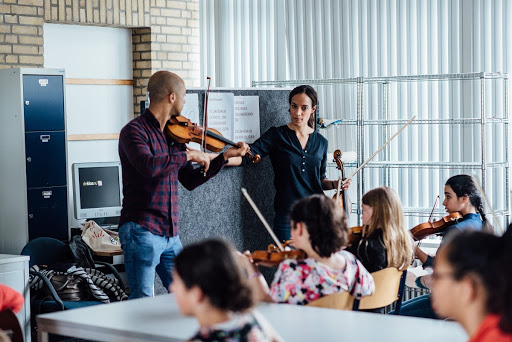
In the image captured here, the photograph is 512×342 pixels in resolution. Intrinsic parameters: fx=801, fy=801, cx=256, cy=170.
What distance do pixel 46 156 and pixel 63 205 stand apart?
363mm

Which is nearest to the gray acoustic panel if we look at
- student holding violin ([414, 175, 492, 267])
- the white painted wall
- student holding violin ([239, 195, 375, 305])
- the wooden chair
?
student holding violin ([414, 175, 492, 267])

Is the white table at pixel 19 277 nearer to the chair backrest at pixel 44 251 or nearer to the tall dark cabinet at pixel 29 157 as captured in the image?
the chair backrest at pixel 44 251

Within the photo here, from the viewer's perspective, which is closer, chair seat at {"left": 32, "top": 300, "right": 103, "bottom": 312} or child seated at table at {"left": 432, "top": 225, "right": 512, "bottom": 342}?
child seated at table at {"left": 432, "top": 225, "right": 512, "bottom": 342}

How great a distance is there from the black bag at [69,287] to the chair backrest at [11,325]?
2291 millimetres

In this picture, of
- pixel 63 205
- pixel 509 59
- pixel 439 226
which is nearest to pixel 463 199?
pixel 439 226

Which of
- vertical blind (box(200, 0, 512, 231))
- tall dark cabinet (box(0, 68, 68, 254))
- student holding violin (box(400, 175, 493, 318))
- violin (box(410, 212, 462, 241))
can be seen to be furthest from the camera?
vertical blind (box(200, 0, 512, 231))

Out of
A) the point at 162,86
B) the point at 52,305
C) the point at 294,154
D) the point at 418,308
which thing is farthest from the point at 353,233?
the point at 52,305

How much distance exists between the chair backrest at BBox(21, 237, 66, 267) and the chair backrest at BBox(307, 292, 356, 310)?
278 cm

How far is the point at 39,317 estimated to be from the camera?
2.35 m

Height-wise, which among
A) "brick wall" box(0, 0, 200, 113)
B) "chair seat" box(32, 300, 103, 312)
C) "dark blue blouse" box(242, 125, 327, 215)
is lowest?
"chair seat" box(32, 300, 103, 312)

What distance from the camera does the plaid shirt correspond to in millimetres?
3375

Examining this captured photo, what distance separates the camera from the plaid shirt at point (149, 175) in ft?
11.1

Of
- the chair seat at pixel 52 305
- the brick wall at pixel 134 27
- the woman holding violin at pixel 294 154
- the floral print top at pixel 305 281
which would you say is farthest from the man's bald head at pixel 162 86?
the brick wall at pixel 134 27

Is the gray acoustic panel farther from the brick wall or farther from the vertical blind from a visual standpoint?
the brick wall
